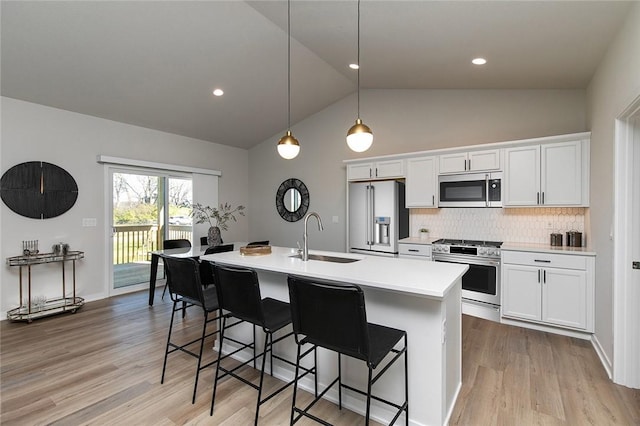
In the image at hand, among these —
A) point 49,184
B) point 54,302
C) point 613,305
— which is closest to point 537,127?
→ point 613,305

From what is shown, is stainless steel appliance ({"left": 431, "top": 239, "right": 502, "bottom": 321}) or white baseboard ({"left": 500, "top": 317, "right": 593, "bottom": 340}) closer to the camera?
white baseboard ({"left": 500, "top": 317, "right": 593, "bottom": 340})

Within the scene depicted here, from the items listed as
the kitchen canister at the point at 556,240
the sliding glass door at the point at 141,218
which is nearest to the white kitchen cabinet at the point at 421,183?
the kitchen canister at the point at 556,240

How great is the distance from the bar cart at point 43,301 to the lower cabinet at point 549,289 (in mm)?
5432

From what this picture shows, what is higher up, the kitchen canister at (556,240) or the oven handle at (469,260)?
the kitchen canister at (556,240)

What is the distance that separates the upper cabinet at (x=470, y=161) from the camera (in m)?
3.85

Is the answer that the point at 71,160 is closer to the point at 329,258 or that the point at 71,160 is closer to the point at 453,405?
the point at 329,258

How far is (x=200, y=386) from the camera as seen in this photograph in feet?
Answer: 8.00

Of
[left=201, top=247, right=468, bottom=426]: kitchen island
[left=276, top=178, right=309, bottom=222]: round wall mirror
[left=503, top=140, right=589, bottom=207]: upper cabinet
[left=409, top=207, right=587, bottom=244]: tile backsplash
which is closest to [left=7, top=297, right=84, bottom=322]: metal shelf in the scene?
[left=201, top=247, right=468, bottom=426]: kitchen island

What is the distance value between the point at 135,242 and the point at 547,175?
5931 mm

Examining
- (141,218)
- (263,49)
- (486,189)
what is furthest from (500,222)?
(141,218)

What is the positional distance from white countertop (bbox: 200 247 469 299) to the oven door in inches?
68.2

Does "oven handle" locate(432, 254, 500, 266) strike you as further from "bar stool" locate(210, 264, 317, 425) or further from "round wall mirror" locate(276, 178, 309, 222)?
"round wall mirror" locate(276, 178, 309, 222)

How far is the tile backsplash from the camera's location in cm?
377

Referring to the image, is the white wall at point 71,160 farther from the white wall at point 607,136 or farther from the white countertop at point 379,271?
the white wall at point 607,136
